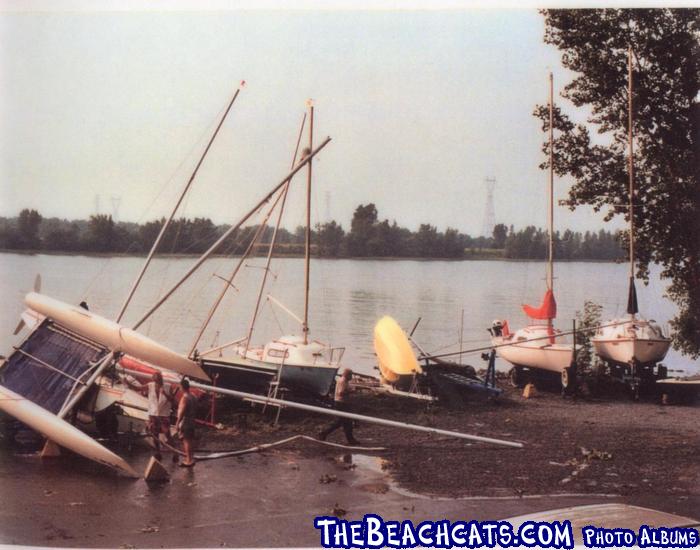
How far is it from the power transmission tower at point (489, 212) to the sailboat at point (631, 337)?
1.53 metres

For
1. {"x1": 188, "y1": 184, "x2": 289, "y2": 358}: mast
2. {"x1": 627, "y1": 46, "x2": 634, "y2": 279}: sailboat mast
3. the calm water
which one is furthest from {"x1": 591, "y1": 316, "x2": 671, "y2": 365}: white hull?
{"x1": 188, "y1": 184, "x2": 289, "y2": 358}: mast

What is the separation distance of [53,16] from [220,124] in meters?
2.00

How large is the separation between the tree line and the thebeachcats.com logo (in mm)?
3274

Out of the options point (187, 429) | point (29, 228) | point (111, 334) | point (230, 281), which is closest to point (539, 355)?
point (230, 281)

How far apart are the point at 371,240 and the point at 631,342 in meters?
3.46

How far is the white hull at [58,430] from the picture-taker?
8.45 metres

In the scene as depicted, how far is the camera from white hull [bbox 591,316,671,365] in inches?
410

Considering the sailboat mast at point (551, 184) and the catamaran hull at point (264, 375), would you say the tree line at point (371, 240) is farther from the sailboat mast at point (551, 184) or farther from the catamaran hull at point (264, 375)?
the catamaran hull at point (264, 375)

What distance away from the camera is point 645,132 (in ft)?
32.1

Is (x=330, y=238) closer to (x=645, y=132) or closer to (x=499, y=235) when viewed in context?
(x=499, y=235)

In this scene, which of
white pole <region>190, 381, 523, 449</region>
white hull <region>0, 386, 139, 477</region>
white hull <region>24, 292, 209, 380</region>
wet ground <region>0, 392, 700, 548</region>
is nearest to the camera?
wet ground <region>0, 392, 700, 548</region>

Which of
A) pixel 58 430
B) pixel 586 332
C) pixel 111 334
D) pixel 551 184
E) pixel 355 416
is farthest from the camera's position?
pixel 586 332

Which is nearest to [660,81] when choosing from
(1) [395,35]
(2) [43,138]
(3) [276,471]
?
(1) [395,35]

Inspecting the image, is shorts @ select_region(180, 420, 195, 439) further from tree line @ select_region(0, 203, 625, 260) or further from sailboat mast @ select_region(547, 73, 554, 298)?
sailboat mast @ select_region(547, 73, 554, 298)
